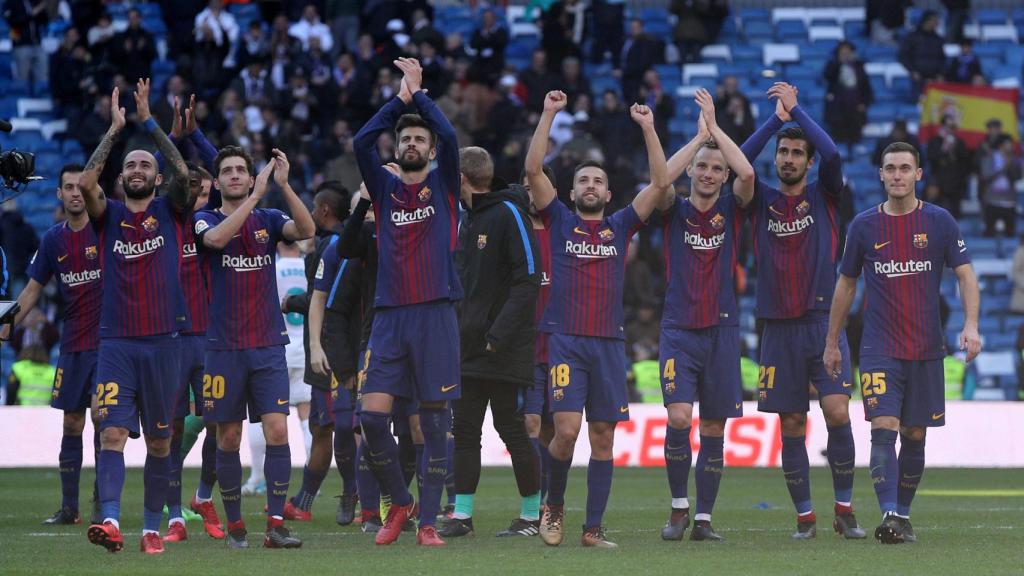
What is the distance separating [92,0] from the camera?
88.2ft

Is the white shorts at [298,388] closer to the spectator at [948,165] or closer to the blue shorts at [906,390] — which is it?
the blue shorts at [906,390]

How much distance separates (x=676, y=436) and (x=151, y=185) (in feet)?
11.9

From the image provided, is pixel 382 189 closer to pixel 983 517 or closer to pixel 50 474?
pixel 983 517

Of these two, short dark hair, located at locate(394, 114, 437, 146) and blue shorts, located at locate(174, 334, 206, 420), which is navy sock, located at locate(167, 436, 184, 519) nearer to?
blue shorts, located at locate(174, 334, 206, 420)

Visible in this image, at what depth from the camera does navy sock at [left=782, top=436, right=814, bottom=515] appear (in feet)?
35.6

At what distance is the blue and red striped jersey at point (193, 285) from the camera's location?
11531mm

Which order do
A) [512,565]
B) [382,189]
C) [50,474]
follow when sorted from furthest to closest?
[50,474], [382,189], [512,565]

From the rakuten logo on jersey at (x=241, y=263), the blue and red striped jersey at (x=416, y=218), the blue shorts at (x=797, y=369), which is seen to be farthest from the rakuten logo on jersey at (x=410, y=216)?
the blue shorts at (x=797, y=369)

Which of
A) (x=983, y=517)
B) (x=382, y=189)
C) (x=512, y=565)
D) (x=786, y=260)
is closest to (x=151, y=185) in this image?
(x=382, y=189)

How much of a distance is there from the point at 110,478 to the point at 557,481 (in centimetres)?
264

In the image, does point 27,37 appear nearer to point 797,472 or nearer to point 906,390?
point 797,472

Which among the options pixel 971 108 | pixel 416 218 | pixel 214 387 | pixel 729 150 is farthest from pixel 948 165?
pixel 214 387

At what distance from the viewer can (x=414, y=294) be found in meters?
10.0

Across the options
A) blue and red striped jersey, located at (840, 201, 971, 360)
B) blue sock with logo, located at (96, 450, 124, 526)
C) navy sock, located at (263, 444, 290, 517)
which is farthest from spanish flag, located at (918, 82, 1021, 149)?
blue sock with logo, located at (96, 450, 124, 526)
